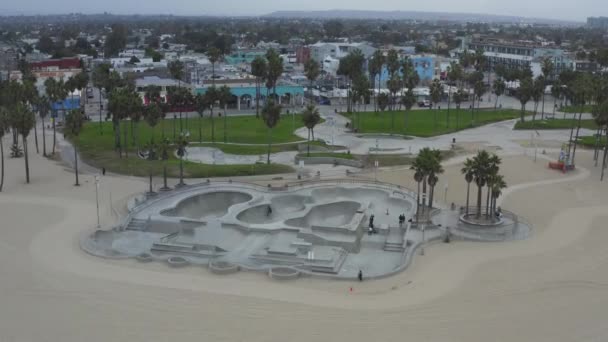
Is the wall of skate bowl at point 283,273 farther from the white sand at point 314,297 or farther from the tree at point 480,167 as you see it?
the tree at point 480,167

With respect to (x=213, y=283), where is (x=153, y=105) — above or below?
above

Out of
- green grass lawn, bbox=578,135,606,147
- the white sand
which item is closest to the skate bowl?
the white sand

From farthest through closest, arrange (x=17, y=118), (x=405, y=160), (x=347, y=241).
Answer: (x=405, y=160) → (x=17, y=118) → (x=347, y=241)

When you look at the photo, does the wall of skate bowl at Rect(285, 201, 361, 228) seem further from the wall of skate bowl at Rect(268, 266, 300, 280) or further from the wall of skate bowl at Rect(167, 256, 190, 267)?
the wall of skate bowl at Rect(167, 256, 190, 267)

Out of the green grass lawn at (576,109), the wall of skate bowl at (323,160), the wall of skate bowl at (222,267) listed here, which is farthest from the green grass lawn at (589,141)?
the wall of skate bowl at (222,267)

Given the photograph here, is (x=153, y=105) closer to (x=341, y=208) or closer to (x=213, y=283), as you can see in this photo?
(x=341, y=208)

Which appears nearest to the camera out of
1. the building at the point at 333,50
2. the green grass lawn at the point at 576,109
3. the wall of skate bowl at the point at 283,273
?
the wall of skate bowl at the point at 283,273

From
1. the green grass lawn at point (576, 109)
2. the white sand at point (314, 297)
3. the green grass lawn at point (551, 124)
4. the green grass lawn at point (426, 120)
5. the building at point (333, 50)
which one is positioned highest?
the building at point (333, 50)

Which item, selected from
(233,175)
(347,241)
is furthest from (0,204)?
(347,241)
